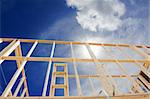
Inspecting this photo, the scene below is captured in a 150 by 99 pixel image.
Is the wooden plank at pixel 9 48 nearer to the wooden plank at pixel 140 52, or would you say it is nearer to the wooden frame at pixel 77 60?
the wooden frame at pixel 77 60

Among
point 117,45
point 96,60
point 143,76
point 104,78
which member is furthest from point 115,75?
point 104,78

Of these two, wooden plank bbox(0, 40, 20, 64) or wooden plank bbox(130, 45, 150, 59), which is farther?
wooden plank bbox(130, 45, 150, 59)

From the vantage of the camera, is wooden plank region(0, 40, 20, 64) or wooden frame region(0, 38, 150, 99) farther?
wooden plank region(0, 40, 20, 64)

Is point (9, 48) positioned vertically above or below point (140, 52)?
below

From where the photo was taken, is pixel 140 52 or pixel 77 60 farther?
pixel 140 52

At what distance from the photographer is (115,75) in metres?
8.88

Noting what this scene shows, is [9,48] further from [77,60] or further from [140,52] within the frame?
[140,52]

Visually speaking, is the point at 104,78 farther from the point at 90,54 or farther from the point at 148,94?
the point at 90,54

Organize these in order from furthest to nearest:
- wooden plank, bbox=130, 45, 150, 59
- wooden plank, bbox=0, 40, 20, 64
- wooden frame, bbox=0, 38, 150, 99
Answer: wooden plank, bbox=130, 45, 150, 59 → wooden plank, bbox=0, 40, 20, 64 → wooden frame, bbox=0, 38, 150, 99

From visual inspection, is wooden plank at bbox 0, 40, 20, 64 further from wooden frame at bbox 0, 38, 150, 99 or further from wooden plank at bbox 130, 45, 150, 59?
wooden plank at bbox 130, 45, 150, 59

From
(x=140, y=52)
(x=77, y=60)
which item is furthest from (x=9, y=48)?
(x=140, y=52)

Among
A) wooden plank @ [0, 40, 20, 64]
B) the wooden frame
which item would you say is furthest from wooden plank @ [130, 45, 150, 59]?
wooden plank @ [0, 40, 20, 64]

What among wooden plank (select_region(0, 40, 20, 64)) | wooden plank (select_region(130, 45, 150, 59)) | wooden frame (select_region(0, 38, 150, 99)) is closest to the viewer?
wooden frame (select_region(0, 38, 150, 99))

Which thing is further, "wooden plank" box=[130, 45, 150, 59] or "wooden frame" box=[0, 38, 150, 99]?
"wooden plank" box=[130, 45, 150, 59]
